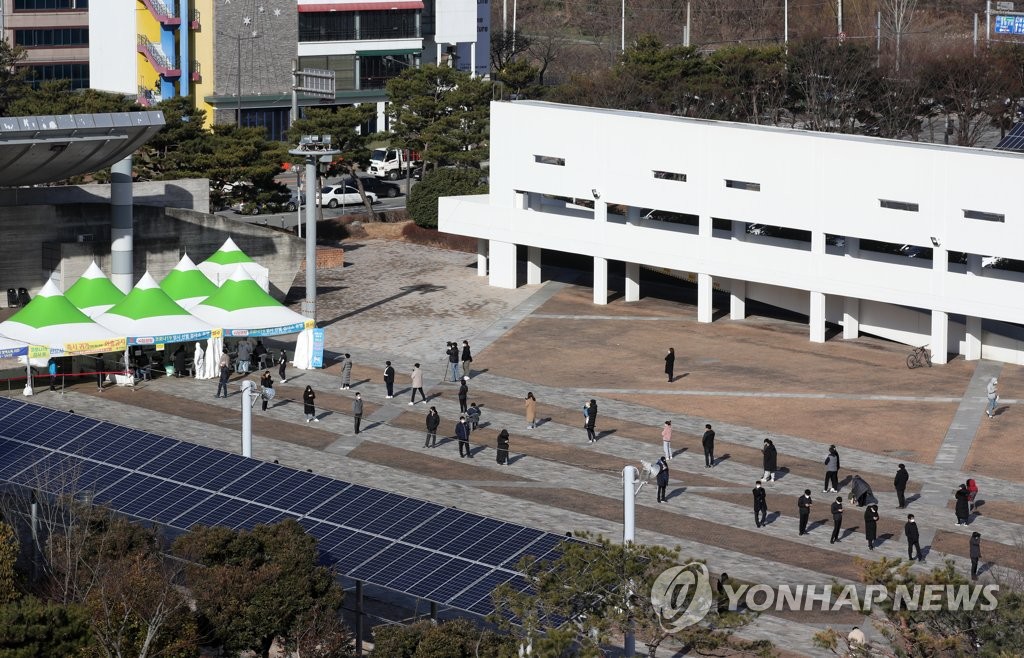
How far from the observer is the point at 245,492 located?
1329 inches

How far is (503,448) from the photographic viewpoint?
42594 millimetres

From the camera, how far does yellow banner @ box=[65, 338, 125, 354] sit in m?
47.2

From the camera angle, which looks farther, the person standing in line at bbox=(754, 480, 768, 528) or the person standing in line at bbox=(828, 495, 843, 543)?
the person standing in line at bbox=(754, 480, 768, 528)

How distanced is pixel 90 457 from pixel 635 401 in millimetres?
Answer: 17930

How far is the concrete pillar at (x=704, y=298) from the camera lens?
58.8 meters

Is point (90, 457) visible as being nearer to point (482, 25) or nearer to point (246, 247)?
point (246, 247)

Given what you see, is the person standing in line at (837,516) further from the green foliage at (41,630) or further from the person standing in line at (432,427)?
the green foliage at (41,630)

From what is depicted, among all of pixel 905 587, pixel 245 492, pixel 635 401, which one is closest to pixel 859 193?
pixel 635 401

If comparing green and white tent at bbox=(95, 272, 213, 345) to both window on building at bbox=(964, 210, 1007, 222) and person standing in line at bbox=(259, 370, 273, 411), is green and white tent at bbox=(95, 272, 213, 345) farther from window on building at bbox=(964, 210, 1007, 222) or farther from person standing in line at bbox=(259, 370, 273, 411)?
window on building at bbox=(964, 210, 1007, 222)

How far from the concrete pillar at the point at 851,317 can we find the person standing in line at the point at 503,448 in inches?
699

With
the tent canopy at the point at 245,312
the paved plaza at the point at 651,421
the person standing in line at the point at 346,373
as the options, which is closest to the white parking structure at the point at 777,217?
the paved plaza at the point at 651,421

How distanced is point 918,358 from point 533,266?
55.4ft

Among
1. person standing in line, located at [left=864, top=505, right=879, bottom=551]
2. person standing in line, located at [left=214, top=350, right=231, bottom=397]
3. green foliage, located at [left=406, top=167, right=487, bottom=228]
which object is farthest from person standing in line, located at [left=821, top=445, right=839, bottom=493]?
green foliage, located at [left=406, top=167, right=487, bottom=228]

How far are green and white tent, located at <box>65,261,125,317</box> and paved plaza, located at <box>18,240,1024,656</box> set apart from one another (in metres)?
2.53
